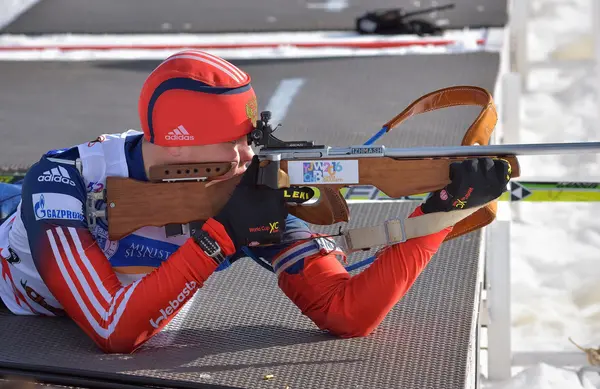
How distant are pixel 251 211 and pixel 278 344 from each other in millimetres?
429

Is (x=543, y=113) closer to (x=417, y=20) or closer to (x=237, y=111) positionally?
(x=417, y=20)

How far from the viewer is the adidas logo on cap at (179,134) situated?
9.17 feet

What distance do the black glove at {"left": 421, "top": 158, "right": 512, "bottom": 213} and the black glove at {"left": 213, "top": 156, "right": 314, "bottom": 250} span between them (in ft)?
1.50

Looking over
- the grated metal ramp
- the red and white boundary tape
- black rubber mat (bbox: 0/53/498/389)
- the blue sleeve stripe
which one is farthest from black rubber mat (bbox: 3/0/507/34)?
the blue sleeve stripe

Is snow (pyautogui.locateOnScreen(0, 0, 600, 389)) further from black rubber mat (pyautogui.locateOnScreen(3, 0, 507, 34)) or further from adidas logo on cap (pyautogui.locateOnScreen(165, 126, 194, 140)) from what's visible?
adidas logo on cap (pyautogui.locateOnScreen(165, 126, 194, 140))

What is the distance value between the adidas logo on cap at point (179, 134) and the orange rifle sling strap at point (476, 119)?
604 mm

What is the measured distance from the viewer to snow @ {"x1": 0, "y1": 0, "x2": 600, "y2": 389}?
4.68m

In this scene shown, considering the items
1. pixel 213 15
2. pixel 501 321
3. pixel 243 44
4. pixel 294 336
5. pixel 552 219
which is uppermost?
pixel 213 15

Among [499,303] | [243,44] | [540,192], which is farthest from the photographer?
[243,44]

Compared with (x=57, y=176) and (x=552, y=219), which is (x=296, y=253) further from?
(x=552, y=219)

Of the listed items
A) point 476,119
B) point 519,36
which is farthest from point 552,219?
point 476,119

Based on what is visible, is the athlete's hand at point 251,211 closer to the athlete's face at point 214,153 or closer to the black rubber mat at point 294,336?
the athlete's face at point 214,153

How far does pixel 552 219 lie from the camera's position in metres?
6.02

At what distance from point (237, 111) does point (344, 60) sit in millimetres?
3913
